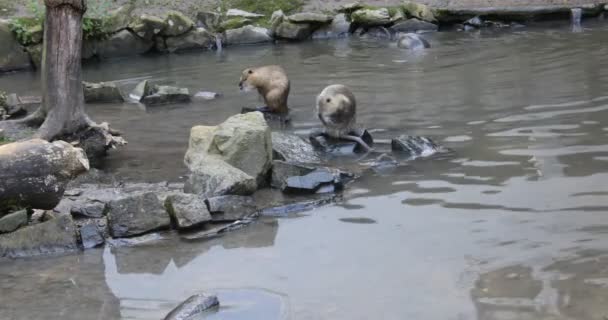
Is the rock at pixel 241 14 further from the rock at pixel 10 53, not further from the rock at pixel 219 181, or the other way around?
the rock at pixel 219 181

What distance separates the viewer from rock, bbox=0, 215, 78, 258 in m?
5.72

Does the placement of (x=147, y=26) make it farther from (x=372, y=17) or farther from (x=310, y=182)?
(x=310, y=182)

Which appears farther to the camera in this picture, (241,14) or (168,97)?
(241,14)

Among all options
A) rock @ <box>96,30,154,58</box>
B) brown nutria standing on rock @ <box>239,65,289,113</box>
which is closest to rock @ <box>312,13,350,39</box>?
rock @ <box>96,30,154,58</box>

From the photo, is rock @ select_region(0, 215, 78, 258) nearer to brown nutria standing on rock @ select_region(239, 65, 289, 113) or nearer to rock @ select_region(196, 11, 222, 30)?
brown nutria standing on rock @ select_region(239, 65, 289, 113)

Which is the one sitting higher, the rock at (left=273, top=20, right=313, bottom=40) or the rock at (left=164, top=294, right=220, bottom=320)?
the rock at (left=273, top=20, right=313, bottom=40)

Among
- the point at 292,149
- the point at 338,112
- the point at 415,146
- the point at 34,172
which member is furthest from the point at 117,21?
the point at 34,172

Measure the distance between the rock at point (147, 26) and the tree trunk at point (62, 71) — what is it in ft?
30.7

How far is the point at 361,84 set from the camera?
11547 millimetres

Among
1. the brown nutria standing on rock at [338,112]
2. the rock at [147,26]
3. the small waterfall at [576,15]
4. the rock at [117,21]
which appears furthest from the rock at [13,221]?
the small waterfall at [576,15]

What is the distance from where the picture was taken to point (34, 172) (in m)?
5.95

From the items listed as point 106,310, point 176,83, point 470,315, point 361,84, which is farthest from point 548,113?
point 176,83

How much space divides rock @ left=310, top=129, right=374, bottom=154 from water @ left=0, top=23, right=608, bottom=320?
43 centimetres

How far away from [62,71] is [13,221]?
272 centimetres
